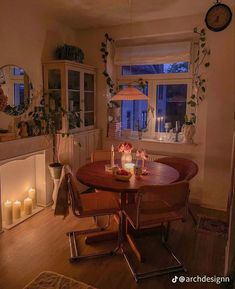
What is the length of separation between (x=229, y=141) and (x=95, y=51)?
8.35ft

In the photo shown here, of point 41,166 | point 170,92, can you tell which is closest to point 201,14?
point 170,92

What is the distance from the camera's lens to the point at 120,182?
7.86 ft

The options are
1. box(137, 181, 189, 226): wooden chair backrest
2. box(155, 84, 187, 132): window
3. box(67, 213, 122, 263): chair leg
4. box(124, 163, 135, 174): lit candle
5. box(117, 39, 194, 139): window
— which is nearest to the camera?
→ box(137, 181, 189, 226): wooden chair backrest

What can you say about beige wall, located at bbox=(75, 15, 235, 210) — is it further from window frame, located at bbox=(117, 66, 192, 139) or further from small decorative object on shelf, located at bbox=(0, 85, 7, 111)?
small decorative object on shelf, located at bbox=(0, 85, 7, 111)

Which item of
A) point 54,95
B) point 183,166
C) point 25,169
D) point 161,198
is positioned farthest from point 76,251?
point 54,95

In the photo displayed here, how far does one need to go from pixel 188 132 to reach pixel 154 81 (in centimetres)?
102

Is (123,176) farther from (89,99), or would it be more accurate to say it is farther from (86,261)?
A: (89,99)

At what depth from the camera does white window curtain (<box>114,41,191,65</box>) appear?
3.71 meters

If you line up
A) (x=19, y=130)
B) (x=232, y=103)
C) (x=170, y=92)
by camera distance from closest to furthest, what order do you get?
1. (x=19, y=130)
2. (x=232, y=103)
3. (x=170, y=92)

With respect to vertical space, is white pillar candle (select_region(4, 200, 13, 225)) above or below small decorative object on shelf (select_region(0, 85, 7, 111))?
below

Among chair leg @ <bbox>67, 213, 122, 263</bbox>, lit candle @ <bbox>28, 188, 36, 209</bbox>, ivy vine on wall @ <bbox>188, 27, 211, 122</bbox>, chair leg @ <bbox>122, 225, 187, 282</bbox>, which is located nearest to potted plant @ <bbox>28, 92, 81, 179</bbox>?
lit candle @ <bbox>28, 188, 36, 209</bbox>

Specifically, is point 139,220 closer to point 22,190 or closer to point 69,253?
point 69,253

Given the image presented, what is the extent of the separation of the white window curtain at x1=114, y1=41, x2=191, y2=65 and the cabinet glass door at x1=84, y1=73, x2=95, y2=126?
1.71 ft

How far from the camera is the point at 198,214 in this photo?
3.42 m
